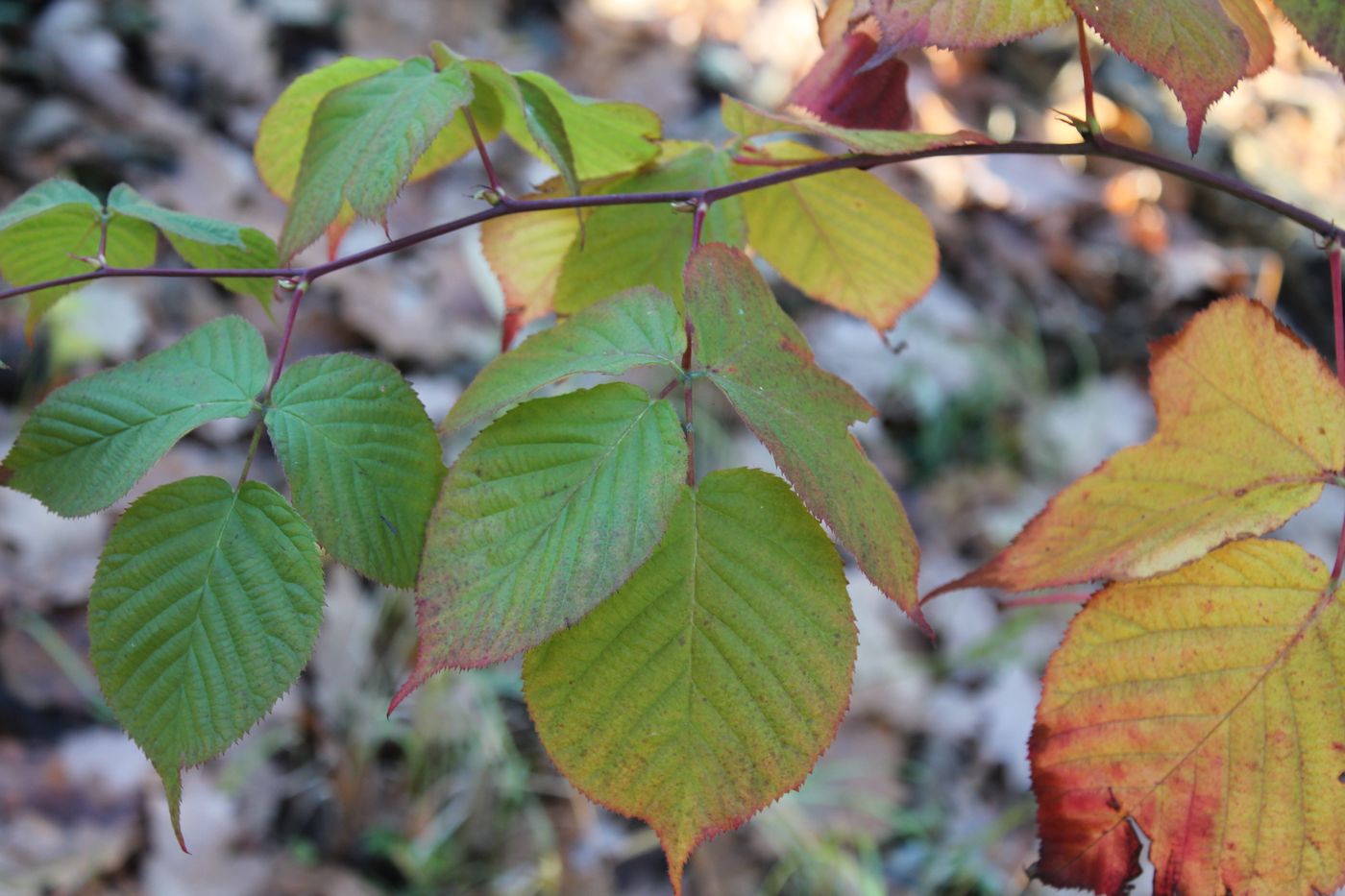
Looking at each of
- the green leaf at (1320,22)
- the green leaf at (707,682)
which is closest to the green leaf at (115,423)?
the green leaf at (707,682)

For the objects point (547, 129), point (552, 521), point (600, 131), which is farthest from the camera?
point (600, 131)

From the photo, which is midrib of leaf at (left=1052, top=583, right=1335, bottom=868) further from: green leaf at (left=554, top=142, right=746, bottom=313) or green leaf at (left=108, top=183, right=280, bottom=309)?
green leaf at (left=108, top=183, right=280, bottom=309)

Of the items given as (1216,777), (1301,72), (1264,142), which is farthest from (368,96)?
(1301,72)

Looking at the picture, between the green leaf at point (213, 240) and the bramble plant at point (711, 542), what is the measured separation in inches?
2.7

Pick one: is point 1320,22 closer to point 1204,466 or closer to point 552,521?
point 1204,466

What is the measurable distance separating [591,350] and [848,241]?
323 millimetres

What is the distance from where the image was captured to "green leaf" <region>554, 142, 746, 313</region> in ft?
2.22

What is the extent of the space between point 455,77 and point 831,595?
0.35 metres

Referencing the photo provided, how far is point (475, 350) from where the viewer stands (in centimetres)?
224

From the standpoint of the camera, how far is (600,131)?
0.68 m

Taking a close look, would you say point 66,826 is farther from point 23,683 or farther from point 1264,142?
point 1264,142

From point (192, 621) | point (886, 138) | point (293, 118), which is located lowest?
point (192, 621)

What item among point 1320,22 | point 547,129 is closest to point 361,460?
point 547,129

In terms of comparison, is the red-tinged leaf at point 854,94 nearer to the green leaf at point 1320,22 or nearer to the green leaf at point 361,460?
the green leaf at point 1320,22
